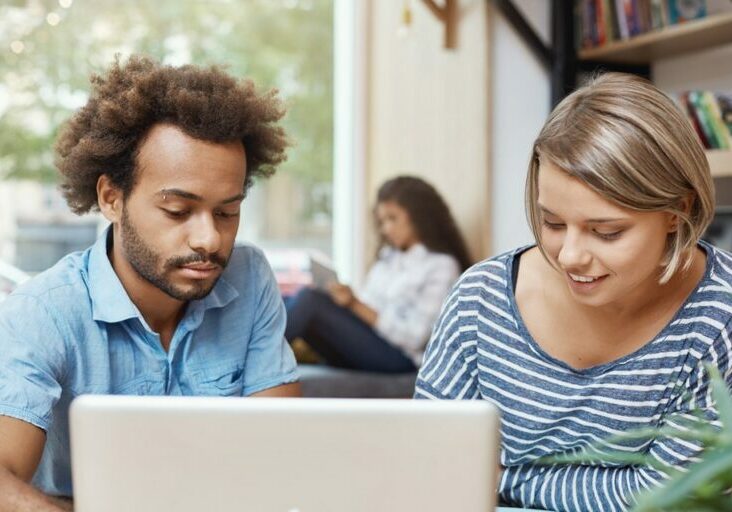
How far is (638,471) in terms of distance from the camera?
1.30 meters

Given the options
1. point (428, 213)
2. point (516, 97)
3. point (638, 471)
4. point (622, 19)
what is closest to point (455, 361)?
point (638, 471)

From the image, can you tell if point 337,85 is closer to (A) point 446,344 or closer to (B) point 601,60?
(B) point 601,60

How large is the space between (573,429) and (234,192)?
592 mm

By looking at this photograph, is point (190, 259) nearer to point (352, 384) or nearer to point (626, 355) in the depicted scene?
point (626, 355)

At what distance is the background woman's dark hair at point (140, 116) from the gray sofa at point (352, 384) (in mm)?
1493

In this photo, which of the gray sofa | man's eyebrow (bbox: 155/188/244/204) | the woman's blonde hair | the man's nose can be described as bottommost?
the gray sofa

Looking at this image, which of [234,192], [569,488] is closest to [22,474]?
[234,192]

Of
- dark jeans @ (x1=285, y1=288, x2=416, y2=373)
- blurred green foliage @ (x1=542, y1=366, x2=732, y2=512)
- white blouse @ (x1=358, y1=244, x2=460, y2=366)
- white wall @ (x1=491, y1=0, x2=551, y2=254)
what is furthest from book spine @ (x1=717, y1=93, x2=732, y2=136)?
blurred green foliage @ (x1=542, y1=366, x2=732, y2=512)

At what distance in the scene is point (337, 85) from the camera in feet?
13.5

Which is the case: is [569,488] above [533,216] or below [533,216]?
below

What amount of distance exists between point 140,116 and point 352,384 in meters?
1.71

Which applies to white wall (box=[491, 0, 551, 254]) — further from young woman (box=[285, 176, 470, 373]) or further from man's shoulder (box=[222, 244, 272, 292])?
man's shoulder (box=[222, 244, 272, 292])

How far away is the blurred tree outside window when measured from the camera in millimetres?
3699

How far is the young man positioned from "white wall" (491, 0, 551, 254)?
7.28ft
